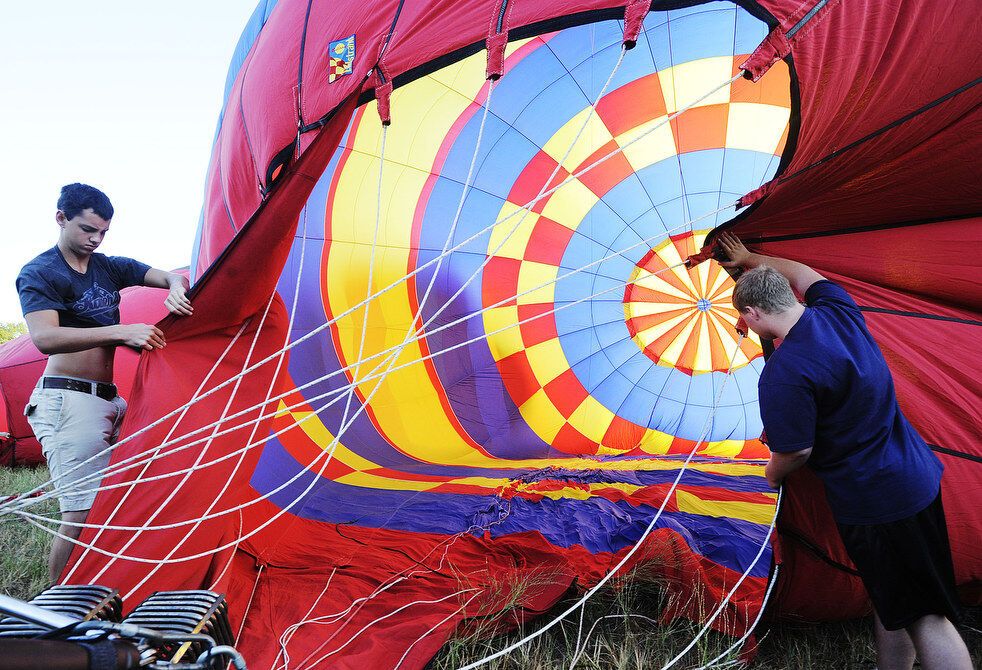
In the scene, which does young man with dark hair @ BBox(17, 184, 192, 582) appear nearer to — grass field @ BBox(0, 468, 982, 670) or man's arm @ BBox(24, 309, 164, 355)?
man's arm @ BBox(24, 309, 164, 355)

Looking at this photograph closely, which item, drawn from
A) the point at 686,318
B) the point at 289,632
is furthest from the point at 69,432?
the point at 686,318

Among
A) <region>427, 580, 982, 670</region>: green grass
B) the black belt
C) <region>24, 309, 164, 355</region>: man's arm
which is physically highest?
<region>24, 309, 164, 355</region>: man's arm

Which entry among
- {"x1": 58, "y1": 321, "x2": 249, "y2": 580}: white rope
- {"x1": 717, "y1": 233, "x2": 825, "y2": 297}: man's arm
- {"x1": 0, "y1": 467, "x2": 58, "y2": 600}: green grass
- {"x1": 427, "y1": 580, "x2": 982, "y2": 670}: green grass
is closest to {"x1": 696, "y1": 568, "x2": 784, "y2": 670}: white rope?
{"x1": 427, "y1": 580, "x2": 982, "y2": 670}: green grass

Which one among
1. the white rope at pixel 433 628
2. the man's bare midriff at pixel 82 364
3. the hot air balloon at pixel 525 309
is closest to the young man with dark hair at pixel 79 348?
the man's bare midriff at pixel 82 364

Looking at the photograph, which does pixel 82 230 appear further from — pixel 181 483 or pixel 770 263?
pixel 770 263

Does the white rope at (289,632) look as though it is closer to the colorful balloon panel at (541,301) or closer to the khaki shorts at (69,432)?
the colorful balloon panel at (541,301)

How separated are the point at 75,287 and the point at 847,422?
2.15 metres

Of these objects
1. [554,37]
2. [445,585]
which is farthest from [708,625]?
[554,37]

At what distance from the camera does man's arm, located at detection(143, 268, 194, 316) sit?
1877mm

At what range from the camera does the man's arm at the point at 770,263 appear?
1821 mm

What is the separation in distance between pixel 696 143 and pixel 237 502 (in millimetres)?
2862

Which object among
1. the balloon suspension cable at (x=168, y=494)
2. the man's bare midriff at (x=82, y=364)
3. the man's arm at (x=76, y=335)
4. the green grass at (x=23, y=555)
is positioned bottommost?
the green grass at (x=23, y=555)

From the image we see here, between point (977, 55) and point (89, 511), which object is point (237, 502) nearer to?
point (89, 511)

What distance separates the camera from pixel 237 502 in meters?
2.13
